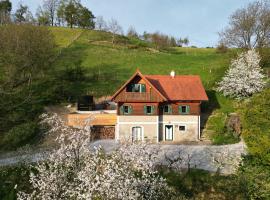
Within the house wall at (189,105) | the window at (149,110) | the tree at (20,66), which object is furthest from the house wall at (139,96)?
the tree at (20,66)

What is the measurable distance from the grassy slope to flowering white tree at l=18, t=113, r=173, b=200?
26478 millimetres

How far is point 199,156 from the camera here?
1443 inches

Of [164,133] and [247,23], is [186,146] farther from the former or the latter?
[247,23]

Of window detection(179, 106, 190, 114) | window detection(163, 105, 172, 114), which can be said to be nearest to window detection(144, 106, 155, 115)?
window detection(163, 105, 172, 114)

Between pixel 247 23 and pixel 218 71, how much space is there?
9.13m

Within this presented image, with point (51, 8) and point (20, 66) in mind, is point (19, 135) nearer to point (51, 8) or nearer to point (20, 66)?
point (20, 66)

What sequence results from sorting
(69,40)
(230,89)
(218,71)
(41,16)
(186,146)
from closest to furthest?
(186,146)
(230,89)
(218,71)
(69,40)
(41,16)

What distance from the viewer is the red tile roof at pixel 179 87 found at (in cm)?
4478

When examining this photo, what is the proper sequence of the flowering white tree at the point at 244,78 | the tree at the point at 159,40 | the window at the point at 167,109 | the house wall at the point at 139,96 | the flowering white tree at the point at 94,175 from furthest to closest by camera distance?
the tree at the point at 159,40
the flowering white tree at the point at 244,78
the window at the point at 167,109
the house wall at the point at 139,96
the flowering white tree at the point at 94,175

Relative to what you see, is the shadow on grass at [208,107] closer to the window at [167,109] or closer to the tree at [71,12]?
the window at [167,109]

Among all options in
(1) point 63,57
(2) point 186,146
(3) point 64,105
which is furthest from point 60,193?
(1) point 63,57

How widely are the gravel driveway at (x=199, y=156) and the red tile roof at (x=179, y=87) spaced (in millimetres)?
6510

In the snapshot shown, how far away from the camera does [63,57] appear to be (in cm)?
7569

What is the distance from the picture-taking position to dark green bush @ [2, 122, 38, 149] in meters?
40.3
